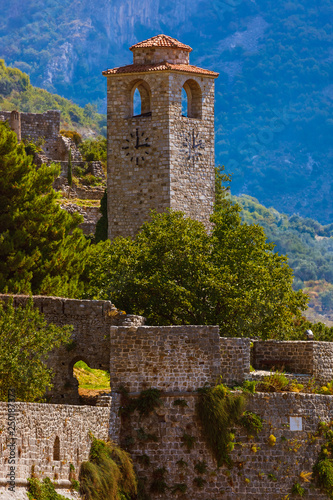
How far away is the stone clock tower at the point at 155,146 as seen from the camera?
3572cm

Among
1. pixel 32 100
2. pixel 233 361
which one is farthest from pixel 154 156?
pixel 32 100

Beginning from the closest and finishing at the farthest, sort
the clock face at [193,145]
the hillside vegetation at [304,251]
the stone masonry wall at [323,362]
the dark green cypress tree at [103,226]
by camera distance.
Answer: the stone masonry wall at [323,362] < the clock face at [193,145] < the dark green cypress tree at [103,226] < the hillside vegetation at [304,251]

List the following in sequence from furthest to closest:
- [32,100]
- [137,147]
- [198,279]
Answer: [32,100] < [137,147] < [198,279]

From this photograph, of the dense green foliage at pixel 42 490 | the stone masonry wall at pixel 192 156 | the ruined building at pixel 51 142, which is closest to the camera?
the dense green foliage at pixel 42 490

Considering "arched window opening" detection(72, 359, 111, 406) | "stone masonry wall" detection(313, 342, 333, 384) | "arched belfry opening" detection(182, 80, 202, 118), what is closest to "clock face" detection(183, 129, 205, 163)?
"arched belfry opening" detection(182, 80, 202, 118)

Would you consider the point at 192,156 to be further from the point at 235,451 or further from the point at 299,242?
the point at 299,242

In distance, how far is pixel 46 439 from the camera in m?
19.0

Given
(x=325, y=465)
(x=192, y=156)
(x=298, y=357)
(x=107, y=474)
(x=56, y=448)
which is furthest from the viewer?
(x=192, y=156)

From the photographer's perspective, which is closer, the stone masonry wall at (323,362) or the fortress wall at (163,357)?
the fortress wall at (163,357)

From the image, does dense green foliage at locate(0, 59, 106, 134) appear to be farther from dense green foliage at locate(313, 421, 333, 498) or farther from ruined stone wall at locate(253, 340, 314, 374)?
dense green foliage at locate(313, 421, 333, 498)

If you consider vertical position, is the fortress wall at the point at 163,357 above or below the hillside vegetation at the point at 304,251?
below

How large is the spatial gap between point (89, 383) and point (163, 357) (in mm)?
4272

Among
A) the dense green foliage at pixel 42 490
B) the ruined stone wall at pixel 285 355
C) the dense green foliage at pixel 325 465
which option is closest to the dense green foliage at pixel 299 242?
the ruined stone wall at pixel 285 355

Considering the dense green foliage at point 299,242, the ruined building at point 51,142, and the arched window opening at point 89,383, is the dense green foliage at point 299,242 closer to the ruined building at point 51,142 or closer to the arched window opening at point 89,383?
the ruined building at point 51,142
